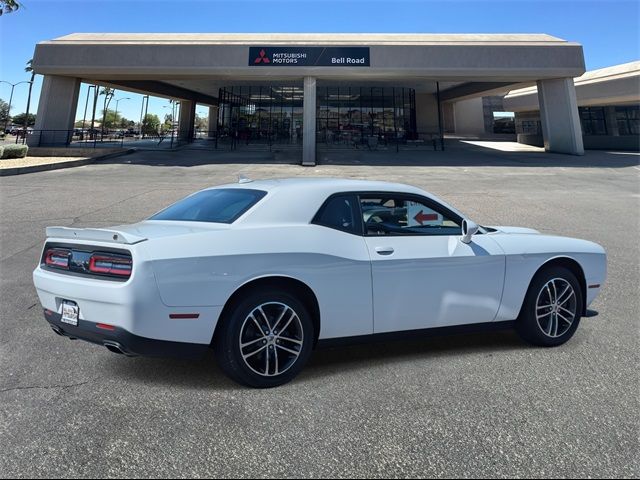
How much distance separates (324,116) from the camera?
38.7m

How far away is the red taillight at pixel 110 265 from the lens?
2754 millimetres

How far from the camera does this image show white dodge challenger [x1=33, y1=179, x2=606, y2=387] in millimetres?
2764

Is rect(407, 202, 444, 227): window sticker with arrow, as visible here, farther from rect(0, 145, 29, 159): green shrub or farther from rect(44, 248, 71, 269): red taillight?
rect(0, 145, 29, 159): green shrub

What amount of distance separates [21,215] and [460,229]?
10.2 metres

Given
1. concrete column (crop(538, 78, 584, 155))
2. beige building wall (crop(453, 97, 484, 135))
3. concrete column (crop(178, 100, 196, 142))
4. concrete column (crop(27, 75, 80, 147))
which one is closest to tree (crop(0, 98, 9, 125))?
concrete column (crop(178, 100, 196, 142))

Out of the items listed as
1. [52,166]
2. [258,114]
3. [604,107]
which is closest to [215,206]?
[52,166]

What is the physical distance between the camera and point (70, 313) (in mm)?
2953

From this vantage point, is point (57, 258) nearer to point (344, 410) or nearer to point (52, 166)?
point (344, 410)

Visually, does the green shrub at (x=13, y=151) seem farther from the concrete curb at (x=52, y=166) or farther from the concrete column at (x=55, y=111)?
the concrete column at (x=55, y=111)

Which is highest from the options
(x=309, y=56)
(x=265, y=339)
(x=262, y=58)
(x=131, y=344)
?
(x=309, y=56)

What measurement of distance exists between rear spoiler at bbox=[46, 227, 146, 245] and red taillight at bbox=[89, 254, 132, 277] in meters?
0.12

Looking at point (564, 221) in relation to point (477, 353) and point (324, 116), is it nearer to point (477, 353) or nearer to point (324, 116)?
point (477, 353)

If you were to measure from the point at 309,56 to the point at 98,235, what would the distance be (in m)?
25.4

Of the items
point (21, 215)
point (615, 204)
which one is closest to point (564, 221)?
point (615, 204)
